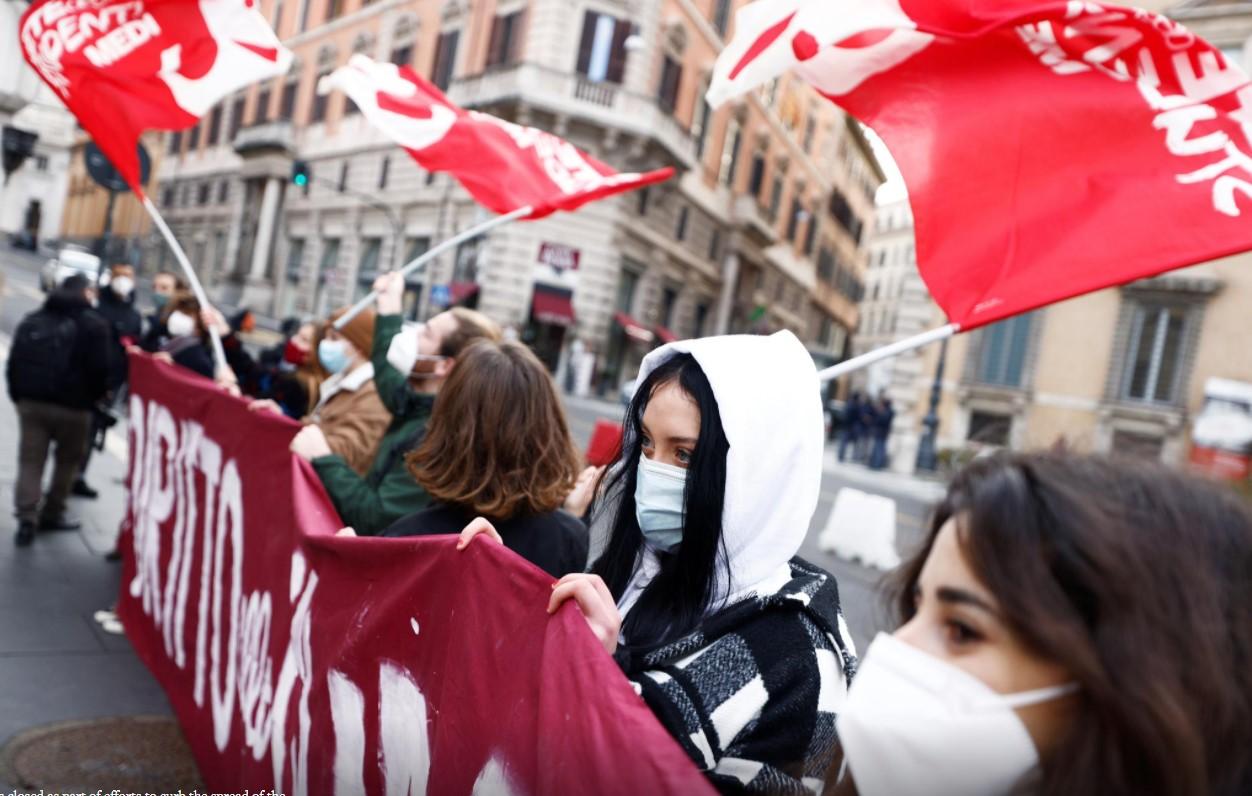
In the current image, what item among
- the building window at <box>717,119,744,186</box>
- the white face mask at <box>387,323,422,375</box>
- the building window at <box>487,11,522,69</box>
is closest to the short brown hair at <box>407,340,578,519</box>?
the white face mask at <box>387,323,422,375</box>

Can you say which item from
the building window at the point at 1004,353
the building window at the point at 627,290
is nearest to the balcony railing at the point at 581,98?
the building window at the point at 627,290

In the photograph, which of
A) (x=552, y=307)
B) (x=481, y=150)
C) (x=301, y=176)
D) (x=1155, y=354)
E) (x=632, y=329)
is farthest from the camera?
(x=632, y=329)

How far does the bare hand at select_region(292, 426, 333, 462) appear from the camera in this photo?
3.07 metres

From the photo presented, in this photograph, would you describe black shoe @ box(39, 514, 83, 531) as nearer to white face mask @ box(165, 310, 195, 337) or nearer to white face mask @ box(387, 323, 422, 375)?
white face mask @ box(165, 310, 195, 337)

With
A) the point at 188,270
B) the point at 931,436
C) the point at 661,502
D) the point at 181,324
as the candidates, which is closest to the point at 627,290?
the point at 931,436

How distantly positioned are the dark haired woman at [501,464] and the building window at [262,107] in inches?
1510

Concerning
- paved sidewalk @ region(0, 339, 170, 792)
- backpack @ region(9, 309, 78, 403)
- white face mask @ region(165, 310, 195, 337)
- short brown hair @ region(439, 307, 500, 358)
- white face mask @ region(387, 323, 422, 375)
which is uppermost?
short brown hair @ region(439, 307, 500, 358)

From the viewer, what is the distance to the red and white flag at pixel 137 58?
14.1 ft

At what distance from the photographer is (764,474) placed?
1.73 m

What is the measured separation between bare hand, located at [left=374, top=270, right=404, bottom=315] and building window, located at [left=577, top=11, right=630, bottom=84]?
22910 mm

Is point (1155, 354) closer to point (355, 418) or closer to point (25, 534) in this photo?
Result: point (355, 418)

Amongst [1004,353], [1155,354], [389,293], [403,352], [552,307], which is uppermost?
[1155,354]

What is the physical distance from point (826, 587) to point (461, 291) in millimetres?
24282

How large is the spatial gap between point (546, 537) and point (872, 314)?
64902mm
